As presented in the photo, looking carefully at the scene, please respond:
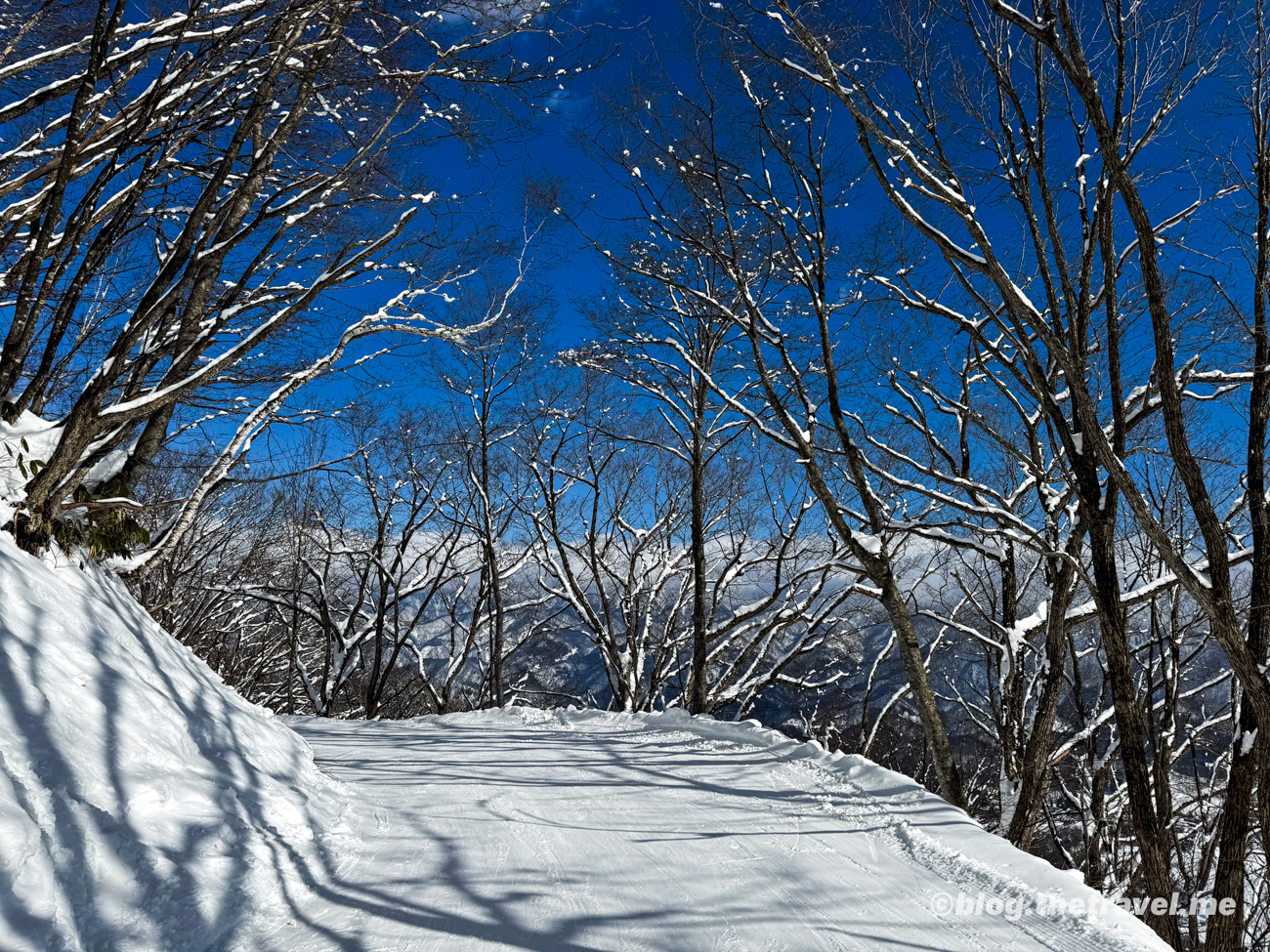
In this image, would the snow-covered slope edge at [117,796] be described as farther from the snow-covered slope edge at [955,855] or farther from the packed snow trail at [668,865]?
the snow-covered slope edge at [955,855]

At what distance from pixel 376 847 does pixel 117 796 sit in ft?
3.39

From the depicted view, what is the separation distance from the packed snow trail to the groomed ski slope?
12mm

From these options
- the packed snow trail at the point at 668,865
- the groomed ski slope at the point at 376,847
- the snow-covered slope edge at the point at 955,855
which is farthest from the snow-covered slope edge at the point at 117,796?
the snow-covered slope edge at the point at 955,855

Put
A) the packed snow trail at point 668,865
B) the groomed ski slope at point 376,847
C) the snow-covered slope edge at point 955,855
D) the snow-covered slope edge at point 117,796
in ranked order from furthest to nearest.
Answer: the snow-covered slope edge at point 955,855 → the packed snow trail at point 668,865 → the groomed ski slope at point 376,847 → the snow-covered slope edge at point 117,796

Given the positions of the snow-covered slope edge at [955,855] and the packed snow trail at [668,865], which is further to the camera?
the snow-covered slope edge at [955,855]

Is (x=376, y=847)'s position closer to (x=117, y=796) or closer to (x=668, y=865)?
(x=117, y=796)

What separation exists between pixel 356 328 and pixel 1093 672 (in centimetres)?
3529

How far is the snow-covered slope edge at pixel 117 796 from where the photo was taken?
1.56 m

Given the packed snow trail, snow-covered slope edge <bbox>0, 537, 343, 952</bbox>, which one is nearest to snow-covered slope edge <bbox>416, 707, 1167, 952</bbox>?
the packed snow trail

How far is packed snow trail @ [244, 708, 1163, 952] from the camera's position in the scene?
191cm

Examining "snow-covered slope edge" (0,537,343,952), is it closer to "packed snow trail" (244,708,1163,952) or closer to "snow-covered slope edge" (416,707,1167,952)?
"packed snow trail" (244,708,1163,952)

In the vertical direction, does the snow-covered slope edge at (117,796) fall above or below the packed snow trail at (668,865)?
above

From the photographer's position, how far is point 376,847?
8.68 ft

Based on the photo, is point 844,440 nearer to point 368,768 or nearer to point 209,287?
point 368,768
